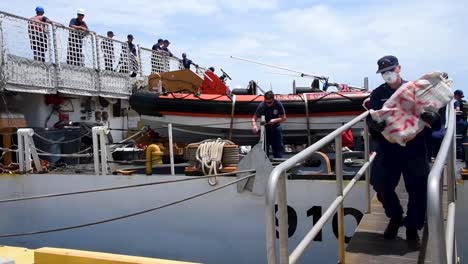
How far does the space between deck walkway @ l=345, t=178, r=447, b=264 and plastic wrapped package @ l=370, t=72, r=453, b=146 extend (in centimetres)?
77

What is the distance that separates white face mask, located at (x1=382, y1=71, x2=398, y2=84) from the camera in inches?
145

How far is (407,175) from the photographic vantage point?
12.1 ft

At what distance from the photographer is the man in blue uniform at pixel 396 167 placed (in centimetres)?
361

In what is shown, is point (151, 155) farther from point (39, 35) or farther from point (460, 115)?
point (460, 115)

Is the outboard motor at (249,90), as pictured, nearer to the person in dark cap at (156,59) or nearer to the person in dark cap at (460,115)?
the person in dark cap at (156,59)

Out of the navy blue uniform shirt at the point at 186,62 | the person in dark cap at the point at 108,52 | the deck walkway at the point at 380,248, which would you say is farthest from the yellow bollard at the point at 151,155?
the navy blue uniform shirt at the point at 186,62

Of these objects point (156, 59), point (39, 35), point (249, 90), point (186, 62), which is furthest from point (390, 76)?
point (186, 62)

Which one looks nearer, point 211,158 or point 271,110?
point 211,158

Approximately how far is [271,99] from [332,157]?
133cm

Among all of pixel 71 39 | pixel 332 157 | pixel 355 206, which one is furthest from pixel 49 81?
pixel 355 206

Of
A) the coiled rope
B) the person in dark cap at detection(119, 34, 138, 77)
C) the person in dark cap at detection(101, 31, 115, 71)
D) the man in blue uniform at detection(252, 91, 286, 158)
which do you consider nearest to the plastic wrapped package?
the coiled rope

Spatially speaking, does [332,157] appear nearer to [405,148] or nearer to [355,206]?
[355,206]

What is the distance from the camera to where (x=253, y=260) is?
621 centimetres

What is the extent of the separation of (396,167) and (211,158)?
3116 millimetres
